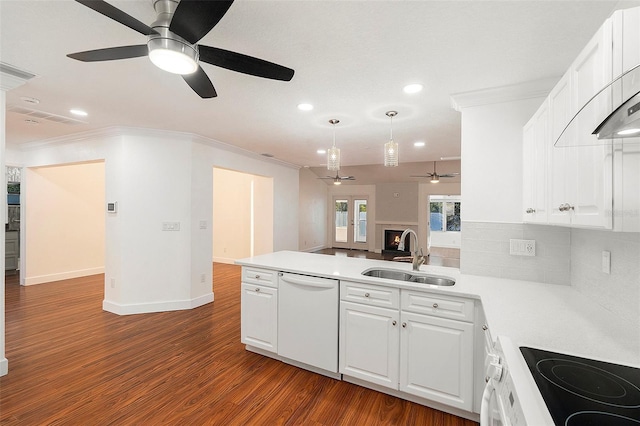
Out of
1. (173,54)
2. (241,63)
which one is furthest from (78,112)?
(241,63)

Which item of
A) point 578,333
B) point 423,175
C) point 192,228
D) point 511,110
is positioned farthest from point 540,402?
point 423,175

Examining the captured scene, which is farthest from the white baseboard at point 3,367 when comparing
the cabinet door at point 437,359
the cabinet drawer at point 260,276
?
the cabinet door at point 437,359

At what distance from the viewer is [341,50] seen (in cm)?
189

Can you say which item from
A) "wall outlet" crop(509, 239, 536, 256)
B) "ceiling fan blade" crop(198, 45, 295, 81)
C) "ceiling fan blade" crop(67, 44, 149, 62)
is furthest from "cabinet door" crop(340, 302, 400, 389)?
"ceiling fan blade" crop(67, 44, 149, 62)

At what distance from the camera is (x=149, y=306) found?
3.95 meters

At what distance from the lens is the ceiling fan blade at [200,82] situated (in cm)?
175

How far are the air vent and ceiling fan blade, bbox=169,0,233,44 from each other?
10.3 ft

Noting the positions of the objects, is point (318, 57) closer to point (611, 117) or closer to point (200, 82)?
point (200, 82)

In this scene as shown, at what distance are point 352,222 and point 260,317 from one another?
26.4 feet

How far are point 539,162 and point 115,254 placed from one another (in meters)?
4.77

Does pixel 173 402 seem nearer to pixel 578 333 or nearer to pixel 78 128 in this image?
pixel 578 333

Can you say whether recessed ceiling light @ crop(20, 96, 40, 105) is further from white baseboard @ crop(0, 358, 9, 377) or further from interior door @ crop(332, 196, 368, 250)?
interior door @ crop(332, 196, 368, 250)

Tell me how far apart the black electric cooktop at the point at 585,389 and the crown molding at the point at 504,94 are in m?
2.03

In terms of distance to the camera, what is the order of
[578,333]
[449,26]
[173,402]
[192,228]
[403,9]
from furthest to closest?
[192,228]
[173,402]
[449,26]
[403,9]
[578,333]
